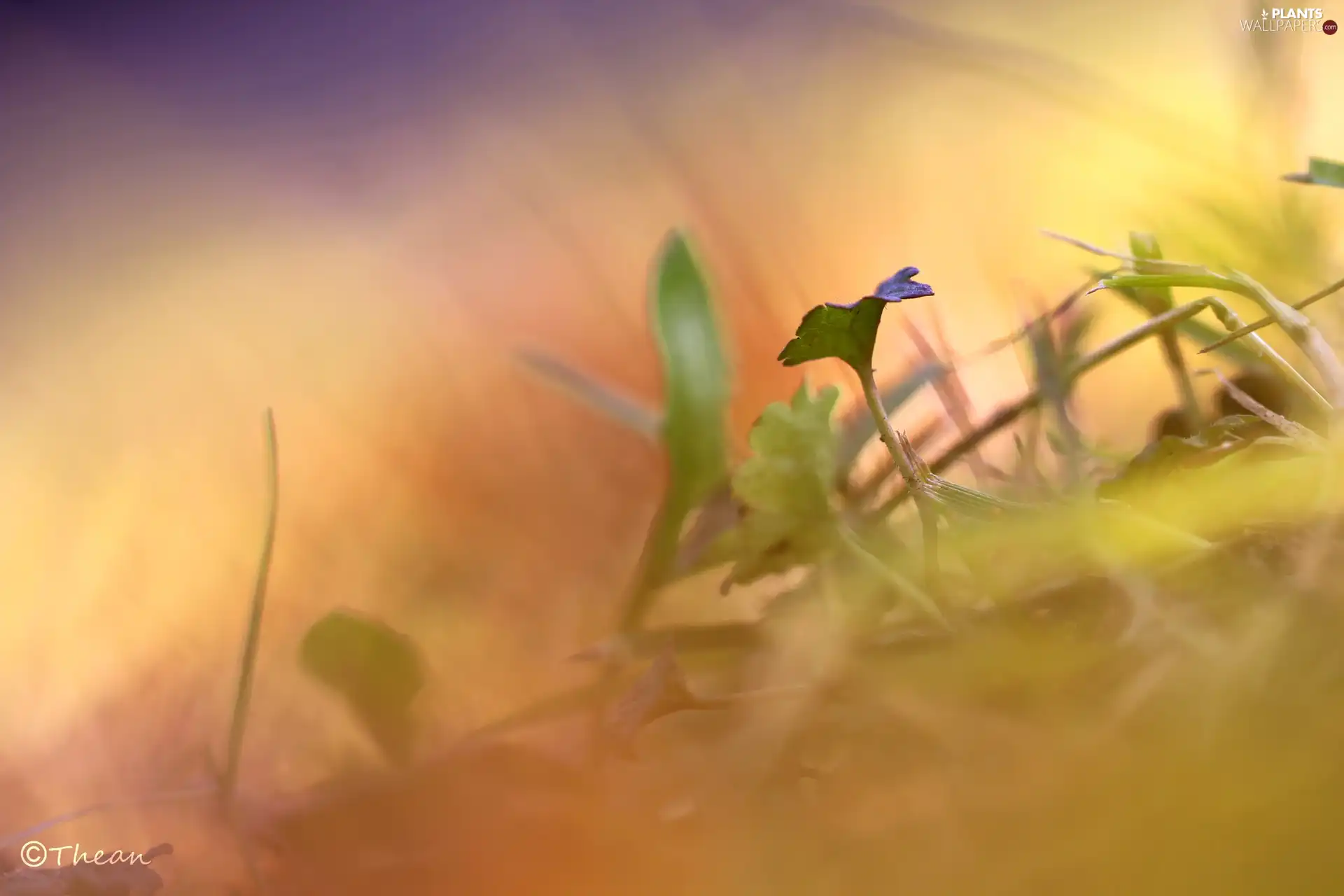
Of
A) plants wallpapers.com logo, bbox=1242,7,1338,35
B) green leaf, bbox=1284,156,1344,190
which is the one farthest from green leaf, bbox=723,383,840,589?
plants wallpapers.com logo, bbox=1242,7,1338,35

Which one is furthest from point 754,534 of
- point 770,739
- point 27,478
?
point 27,478

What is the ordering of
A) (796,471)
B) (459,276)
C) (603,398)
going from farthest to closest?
(459,276), (603,398), (796,471)

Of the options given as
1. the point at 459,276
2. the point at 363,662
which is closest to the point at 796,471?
the point at 363,662

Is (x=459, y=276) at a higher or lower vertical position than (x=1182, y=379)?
higher

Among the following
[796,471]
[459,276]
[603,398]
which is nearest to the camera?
[796,471]

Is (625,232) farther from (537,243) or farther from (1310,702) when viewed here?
(1310,702)

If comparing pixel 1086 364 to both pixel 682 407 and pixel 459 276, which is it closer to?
pixel 682 407
